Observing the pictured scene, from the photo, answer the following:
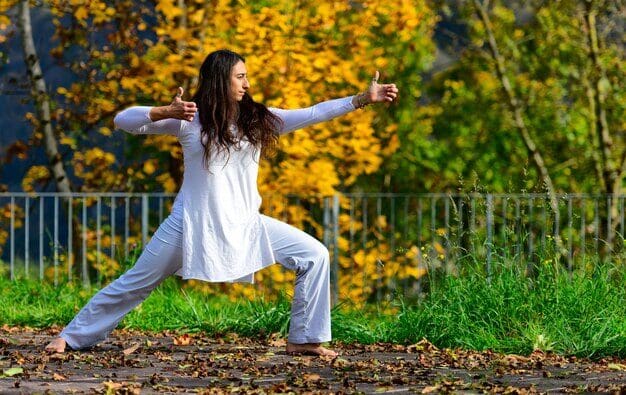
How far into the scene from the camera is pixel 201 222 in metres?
7.02

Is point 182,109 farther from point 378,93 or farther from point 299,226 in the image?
point 299,226

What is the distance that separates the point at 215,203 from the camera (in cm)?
701

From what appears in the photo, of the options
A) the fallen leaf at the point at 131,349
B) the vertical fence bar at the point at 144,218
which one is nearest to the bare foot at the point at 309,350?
the fallen leaf at the point at 131,349

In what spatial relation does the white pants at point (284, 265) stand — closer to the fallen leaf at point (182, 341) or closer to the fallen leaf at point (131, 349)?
the fallen leaf at point (131, 349)

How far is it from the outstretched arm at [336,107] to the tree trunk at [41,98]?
19.9 feet

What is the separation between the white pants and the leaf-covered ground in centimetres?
17

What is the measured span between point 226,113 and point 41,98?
6117 millimetres

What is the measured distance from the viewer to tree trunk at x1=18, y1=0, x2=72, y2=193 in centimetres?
1275

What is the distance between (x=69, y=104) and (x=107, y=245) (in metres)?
1.95

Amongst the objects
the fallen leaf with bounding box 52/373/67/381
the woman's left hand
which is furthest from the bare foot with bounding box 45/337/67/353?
the woman's left hand

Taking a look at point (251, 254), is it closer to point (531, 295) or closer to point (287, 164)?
point (531, 295)

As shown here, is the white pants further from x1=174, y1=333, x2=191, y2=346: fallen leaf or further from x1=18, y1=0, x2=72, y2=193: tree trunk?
x1=18, y1=0, x2=72, y2=193: tree trunk

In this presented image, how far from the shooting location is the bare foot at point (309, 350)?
7.23 meters

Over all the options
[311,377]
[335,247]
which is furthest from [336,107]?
[335,247]
